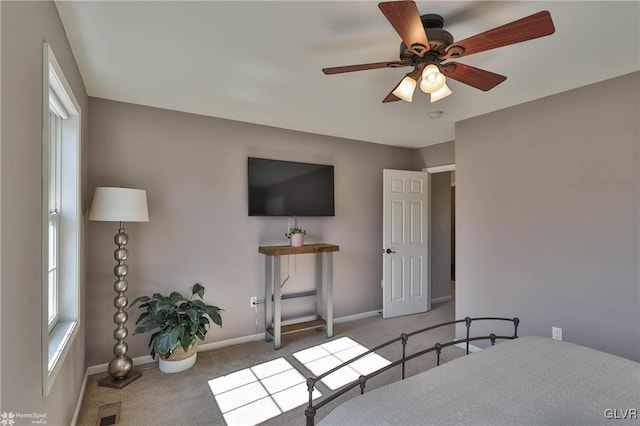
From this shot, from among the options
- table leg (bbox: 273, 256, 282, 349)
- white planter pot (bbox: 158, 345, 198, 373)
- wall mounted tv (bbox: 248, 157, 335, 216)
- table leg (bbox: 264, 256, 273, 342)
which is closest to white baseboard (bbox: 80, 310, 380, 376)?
table leg (bbox: 264, 256, 273, 342)

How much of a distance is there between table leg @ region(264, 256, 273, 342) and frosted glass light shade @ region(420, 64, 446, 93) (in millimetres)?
2424

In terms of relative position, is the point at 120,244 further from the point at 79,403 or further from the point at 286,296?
the point at 286,296

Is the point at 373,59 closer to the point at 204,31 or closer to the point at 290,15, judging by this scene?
the point at 290,15

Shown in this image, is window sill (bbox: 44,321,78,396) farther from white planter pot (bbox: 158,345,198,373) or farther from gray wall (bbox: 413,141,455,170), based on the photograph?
gray wall (bbox: 413,141,455,170)

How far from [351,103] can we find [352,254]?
2087mm

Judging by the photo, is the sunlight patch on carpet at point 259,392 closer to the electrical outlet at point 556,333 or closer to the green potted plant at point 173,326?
the green potted plant at point 173,326

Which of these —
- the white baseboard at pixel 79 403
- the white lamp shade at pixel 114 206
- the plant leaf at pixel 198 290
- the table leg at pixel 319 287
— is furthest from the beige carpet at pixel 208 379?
the white lamp shade at pixel 114 206

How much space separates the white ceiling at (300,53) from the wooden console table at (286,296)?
1.43 metres

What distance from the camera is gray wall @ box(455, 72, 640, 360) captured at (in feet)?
7.72

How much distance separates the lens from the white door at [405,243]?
4.32 meters

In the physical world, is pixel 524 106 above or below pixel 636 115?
above

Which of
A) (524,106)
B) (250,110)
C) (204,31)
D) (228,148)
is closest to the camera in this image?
(204,31)

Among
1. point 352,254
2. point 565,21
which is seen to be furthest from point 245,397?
point 565,21

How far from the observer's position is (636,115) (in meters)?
2.30
